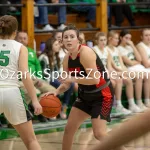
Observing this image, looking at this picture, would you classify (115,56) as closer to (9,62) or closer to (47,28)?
(47,28)

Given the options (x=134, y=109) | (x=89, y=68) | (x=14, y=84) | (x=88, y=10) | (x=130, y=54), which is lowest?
(x=134, y=109)

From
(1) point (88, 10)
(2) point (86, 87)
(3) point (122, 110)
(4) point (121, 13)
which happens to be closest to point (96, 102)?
(2) point (86, 87)

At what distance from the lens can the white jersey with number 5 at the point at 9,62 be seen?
5004 mm

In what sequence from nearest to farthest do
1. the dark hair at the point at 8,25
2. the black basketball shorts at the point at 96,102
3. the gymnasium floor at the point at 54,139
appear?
the dark hair at the point at 8,25
the black basketball shorts at the point at 96,102
the gymnasium floor at the point at 54,139

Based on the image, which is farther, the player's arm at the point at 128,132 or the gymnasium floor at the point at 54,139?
the gymnasium floor at the point at 54,139

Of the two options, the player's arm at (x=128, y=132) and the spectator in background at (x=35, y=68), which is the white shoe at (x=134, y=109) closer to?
the spectator in background at (x=35, y=68)

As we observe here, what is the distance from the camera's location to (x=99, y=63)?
218 inches

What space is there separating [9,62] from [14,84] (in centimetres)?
23

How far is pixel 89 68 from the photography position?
537 cm

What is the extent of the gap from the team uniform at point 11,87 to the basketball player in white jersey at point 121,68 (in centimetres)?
517

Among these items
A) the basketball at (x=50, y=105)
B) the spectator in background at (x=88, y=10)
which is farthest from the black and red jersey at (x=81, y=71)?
the spectator in background at (x=88, y=10)

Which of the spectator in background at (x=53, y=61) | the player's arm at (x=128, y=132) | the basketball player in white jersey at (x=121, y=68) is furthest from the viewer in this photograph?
the basketball player in white jersey at (x=121, y=68)

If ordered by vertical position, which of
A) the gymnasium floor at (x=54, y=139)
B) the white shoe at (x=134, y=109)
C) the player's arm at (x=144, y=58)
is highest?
the player's arm at (x=144, y=58)

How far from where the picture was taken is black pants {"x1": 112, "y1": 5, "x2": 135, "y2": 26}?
1206cm
